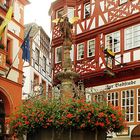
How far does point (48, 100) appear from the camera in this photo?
42.3 ft

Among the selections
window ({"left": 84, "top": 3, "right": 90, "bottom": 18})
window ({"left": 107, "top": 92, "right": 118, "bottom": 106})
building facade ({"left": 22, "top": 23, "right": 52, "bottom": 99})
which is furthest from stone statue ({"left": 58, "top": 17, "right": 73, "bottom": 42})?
building facade ({"left": 22, "top": 23, "right": 52, "bottom": 99})

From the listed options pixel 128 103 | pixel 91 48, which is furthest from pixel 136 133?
pixel 91 48

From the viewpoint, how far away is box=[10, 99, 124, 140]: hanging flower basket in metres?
12.2

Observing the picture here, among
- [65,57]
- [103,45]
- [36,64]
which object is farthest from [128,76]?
[36,64]

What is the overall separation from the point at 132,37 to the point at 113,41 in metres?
1.48

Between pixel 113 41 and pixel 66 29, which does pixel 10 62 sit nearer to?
pixel 113 41

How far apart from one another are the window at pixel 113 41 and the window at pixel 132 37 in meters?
0.68

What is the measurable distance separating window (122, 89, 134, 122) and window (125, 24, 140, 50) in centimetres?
251

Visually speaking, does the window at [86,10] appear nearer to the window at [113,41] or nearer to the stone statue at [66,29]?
the window at [113,41]

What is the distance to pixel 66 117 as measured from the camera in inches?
481

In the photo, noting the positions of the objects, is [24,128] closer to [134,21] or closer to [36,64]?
[134,21]

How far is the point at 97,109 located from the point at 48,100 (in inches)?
56.2

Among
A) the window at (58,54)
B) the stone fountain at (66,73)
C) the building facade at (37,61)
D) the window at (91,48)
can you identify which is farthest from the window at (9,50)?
the stone fountain at (66,73)

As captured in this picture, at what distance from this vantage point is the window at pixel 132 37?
78.7 ft
